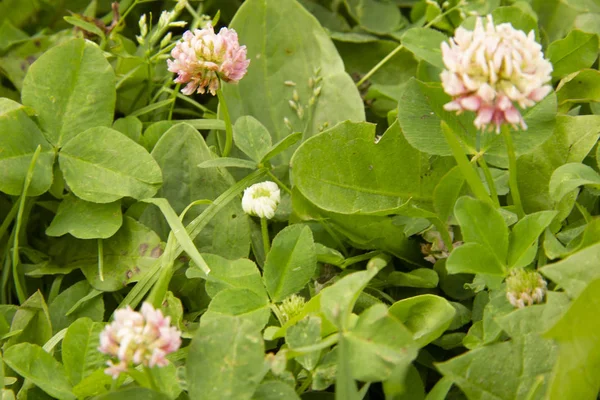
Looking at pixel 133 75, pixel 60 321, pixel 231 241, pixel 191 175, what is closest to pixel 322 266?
pixel 231 241

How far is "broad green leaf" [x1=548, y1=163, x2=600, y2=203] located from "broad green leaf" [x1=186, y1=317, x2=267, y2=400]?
0.39m

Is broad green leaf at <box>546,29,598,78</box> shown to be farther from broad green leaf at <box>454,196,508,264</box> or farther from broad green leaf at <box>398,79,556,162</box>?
broad green leaf at <box>454,196,508,264</box>

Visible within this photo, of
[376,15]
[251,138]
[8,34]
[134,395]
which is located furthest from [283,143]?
[8,34]

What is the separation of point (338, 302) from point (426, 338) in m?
0.12

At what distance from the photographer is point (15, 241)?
2.98 feet

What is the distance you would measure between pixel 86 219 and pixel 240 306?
0.30 meters

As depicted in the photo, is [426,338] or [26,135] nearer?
[426,338]

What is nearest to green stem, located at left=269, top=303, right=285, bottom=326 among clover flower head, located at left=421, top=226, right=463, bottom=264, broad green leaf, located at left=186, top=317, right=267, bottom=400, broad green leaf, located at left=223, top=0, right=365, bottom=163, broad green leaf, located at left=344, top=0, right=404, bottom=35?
broad green leaf, located at left=186, top=317, right=267, bottom=400

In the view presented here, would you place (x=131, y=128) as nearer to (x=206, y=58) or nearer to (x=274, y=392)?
(x=206, y=58)

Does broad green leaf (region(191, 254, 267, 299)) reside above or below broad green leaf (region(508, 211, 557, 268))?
below

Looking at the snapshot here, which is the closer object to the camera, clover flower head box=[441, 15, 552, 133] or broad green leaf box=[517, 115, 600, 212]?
clover flower head box=[441, 15, 552, 133]

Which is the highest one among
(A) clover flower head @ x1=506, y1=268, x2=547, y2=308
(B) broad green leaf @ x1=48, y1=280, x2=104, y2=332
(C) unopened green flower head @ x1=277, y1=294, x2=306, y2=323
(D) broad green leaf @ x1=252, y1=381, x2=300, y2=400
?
(A) clover flower head @ x1=506, y1=268, x2=547, y2=308

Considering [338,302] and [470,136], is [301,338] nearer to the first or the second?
[338,302]

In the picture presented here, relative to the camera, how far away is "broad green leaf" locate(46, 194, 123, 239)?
2.99 feet
